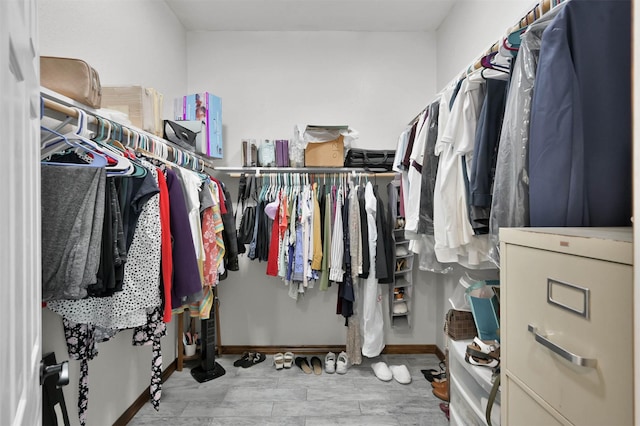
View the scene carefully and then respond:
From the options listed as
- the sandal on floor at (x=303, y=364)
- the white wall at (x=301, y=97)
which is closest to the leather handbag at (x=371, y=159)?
the white wall at (x=301, y=97)

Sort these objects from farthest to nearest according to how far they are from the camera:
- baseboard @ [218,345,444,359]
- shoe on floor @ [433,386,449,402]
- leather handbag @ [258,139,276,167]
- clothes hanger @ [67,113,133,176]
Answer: baseboard @ [218,345,444,359] < leather handbag @ [258,139,276,167] < shoe on floor @ [433,386,449,402] < clothes hanger @ [67,113,133,176]

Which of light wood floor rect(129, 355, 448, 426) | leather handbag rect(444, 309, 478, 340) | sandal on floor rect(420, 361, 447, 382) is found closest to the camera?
leather handbag rect(444, 309, 478, 340)

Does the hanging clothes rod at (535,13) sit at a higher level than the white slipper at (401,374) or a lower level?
higher

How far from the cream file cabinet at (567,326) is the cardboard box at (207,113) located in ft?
7.38

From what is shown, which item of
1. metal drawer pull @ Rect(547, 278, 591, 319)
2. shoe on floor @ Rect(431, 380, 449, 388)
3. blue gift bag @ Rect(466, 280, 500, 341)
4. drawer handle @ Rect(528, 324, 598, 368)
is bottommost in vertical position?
shoe on floor @ Rect(431, 380, 449, 388)

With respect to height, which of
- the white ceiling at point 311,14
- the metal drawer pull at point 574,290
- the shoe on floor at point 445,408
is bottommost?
the shoe on floor at point 445,408

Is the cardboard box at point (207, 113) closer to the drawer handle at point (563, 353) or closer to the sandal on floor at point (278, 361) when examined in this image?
the sandal on floor at point (278, 361)

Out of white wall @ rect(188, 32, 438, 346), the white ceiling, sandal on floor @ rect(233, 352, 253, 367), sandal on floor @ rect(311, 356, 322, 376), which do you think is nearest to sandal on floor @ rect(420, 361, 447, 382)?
white wall @ rect(188, 32, 438, 346)

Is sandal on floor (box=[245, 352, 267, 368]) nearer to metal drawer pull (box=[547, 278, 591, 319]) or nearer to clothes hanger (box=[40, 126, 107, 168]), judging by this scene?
clothes hanger (box=[40, 126, 107, 168])

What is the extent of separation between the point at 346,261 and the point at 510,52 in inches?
66.7

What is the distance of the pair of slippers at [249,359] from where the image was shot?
8.42 ft

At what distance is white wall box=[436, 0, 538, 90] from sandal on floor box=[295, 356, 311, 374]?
2.42m

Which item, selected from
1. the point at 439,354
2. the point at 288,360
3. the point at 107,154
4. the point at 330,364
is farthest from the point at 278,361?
the point at 107,154

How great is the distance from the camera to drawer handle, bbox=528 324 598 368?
1.69 ft
